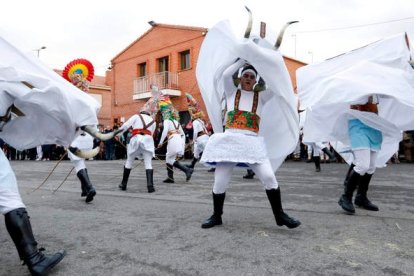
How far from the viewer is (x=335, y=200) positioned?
610cm

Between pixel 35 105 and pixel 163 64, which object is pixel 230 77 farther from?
pixel 163 64

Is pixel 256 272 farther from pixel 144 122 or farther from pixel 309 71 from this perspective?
pixel 144 122

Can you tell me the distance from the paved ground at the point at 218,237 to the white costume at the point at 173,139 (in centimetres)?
249

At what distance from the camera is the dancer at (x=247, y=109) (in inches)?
162

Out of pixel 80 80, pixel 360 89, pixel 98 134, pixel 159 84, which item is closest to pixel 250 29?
pixel 360 89

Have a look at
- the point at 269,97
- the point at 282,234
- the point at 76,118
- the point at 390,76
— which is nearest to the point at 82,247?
the point at 76,118

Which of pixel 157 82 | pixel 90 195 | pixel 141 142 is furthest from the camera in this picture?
pixel 157 82

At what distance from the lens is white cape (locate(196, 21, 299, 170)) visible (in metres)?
4.19

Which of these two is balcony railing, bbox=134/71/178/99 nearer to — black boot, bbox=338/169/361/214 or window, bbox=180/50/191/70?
window, bbox=180/50/191/70

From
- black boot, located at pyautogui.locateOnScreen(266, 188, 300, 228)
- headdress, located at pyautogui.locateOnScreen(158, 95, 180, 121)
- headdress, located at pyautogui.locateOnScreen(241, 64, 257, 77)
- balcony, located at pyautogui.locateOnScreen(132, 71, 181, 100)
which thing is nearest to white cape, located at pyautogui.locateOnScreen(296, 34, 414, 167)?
headdress, located at pyautogui.locateOnScreen(241, 64, 257, 77)

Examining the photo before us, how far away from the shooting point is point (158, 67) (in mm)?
24969

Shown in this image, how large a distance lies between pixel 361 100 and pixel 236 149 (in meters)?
1.96

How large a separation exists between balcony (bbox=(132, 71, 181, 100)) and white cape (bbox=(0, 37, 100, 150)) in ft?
60.8

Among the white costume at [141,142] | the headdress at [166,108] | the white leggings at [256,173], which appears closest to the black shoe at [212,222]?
the white leggings at [256,173]
